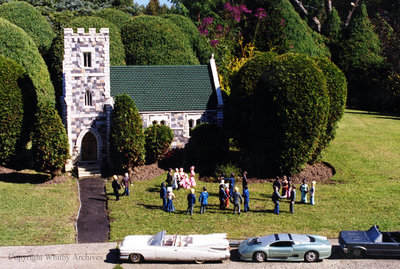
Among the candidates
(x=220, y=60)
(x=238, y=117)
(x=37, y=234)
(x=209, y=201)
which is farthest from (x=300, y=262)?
(x=220, y=60)

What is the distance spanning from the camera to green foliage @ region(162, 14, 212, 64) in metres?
50.8

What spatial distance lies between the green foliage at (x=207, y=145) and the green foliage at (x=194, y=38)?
1782 centimetres

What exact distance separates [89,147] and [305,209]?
54.2ft

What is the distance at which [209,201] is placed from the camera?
28562 millimetres

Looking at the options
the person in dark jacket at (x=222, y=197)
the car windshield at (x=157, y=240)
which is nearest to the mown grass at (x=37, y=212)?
the car windshield at (x=157, y=240)

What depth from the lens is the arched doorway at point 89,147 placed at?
35344 millimetres

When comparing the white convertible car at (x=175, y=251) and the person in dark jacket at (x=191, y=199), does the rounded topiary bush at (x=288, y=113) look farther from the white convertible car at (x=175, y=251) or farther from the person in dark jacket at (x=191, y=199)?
the white convertible car at (x=175, y=251)

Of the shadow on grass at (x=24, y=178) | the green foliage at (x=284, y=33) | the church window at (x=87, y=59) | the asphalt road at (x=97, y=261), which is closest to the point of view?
the asphalt road at (x=97, y=261)

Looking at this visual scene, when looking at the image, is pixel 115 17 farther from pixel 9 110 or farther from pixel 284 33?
pixel 9 110

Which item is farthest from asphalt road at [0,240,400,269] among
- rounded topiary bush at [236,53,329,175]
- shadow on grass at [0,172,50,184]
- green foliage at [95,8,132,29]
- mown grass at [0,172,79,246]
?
green foliage at [95,8,132,29]

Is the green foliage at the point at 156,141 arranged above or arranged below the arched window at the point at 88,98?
below

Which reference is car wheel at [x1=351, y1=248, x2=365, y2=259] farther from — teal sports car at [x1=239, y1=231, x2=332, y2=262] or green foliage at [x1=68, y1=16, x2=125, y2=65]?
green foliage at [x1=68, y1=16, x2=125, y2=65]

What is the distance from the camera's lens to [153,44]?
154 ft

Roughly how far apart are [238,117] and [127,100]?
306 inches
